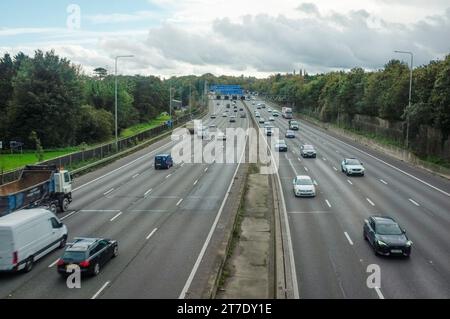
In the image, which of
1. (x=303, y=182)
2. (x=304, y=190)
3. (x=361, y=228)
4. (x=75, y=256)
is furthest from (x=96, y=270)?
(x=303, y=182)

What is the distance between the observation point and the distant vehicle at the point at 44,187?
2836 cm

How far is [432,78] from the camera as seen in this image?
168ft

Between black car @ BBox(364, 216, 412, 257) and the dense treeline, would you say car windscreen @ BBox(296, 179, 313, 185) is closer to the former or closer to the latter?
black car @ BBox(364, 216, 412, 257)

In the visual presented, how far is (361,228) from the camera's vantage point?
2636cm

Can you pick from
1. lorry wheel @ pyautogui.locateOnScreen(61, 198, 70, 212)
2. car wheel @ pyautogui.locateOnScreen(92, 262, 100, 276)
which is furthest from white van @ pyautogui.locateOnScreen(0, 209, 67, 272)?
lorry wheel @ pyautogui.locateOnScreen(61, 198, 70, 212)

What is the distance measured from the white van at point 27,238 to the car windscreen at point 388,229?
1362 cm

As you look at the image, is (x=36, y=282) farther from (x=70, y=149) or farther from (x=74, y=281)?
(x=70, y=149)

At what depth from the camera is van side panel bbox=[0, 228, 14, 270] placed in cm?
1945

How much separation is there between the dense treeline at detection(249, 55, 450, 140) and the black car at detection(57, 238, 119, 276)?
35.3 meters

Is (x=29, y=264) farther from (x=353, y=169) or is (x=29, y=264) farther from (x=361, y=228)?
(x=353, y=169)

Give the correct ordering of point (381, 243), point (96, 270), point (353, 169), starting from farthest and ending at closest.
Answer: point (353, 169)
point (381, 243)
point (96, 270)

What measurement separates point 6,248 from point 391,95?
5410 cm
